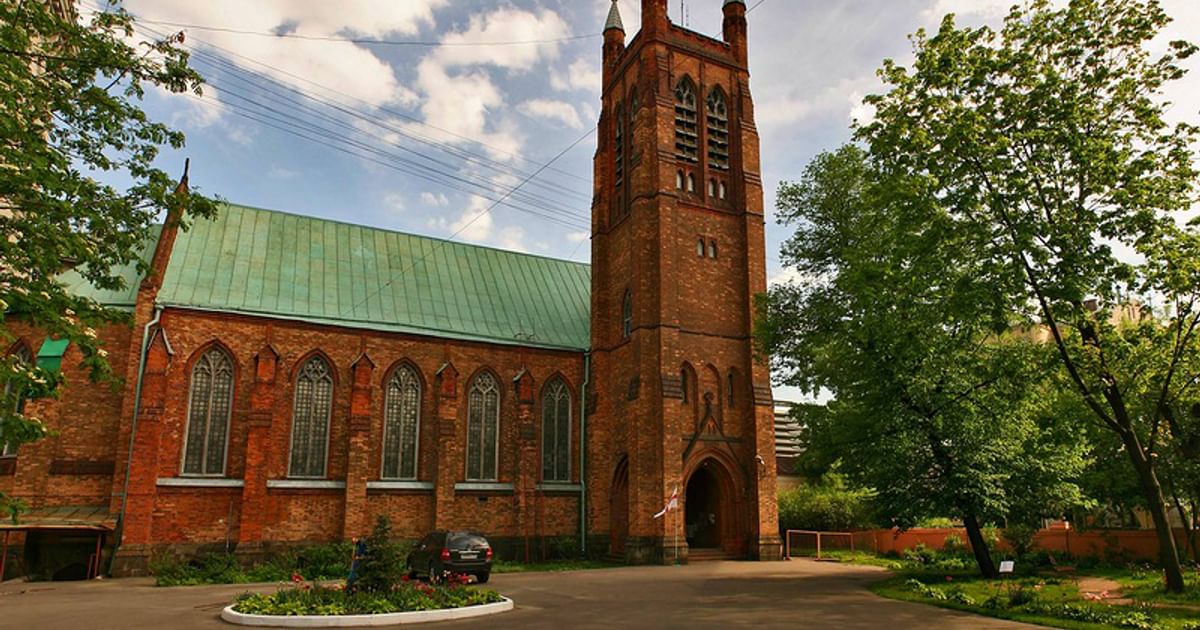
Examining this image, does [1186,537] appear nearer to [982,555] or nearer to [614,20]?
[982,555]

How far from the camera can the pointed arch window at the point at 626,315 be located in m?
29.6

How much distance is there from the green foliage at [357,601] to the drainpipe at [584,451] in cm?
1456

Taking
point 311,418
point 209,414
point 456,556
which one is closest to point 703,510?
point 456,556

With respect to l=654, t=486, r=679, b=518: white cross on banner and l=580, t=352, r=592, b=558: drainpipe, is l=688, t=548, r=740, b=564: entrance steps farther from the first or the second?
l=580, t=352, r=592, b=558: drainpipe

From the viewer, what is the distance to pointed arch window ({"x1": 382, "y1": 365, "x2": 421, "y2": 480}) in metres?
27.7

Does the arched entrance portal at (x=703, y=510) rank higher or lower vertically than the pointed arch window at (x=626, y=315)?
lower

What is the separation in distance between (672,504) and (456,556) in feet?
27.0

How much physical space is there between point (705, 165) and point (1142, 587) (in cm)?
1962

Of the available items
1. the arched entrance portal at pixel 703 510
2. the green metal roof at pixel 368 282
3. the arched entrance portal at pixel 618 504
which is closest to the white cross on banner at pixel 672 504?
the arched entrance portal at pixel 703 510

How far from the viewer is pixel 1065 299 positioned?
15.5 m

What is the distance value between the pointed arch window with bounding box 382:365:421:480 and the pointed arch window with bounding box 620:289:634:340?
7835 millimetres

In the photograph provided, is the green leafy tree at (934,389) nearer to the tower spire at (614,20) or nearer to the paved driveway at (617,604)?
the paved driveway at (617,604)

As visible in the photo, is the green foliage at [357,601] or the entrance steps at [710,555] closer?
the green foliage at [357,601]

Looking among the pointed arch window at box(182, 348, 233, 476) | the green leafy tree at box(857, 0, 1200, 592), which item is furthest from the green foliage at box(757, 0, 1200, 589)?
the pointed arch window at box(182, 348, 233, 476)
